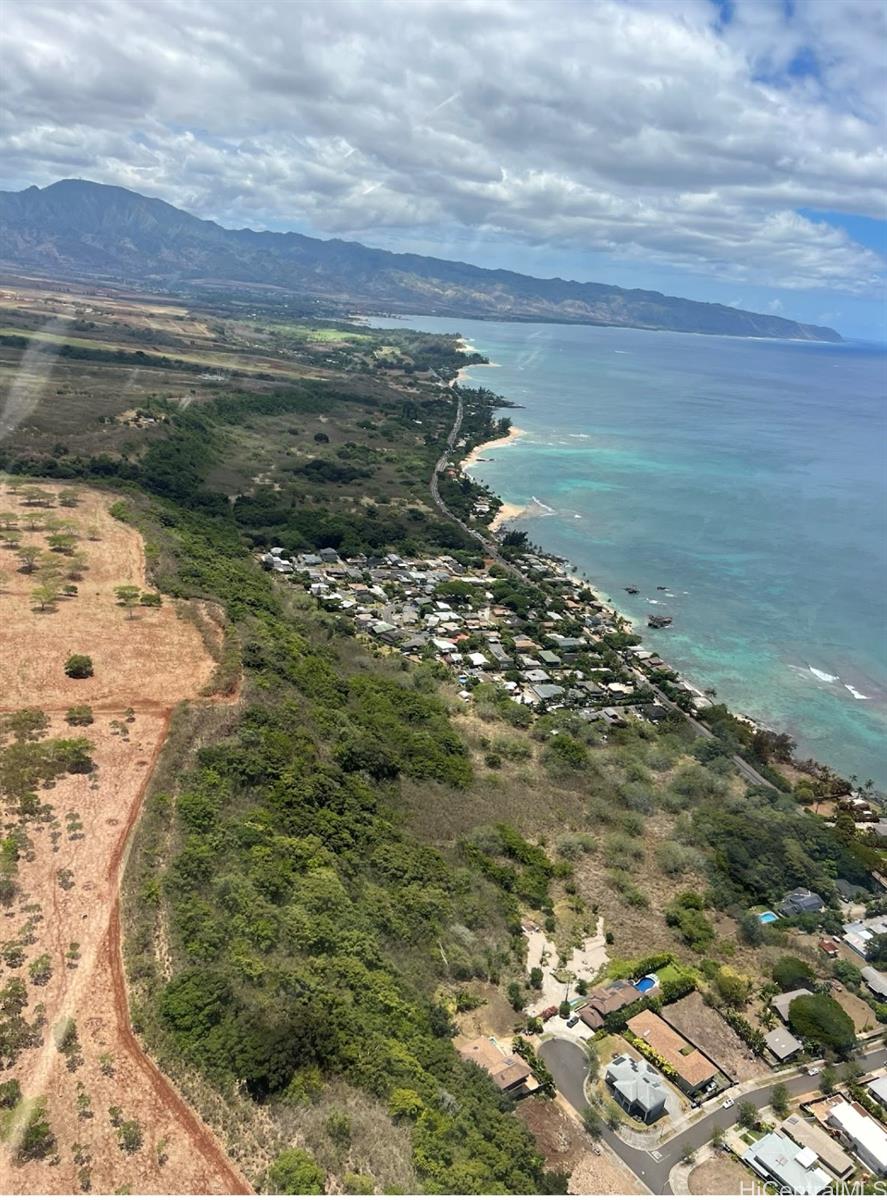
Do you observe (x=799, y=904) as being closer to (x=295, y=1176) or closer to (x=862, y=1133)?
(x=862, y=1133)

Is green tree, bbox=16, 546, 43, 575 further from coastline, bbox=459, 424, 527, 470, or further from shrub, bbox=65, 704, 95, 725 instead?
coastline, bbox=459, 424, 527, 470

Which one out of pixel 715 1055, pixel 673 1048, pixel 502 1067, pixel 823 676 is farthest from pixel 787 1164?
pixel 823 676

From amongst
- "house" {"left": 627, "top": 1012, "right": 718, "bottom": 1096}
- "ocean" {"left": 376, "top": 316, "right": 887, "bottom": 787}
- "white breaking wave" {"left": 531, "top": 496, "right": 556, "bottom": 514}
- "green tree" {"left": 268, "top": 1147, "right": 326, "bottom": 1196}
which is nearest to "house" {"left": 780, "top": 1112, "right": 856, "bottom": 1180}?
"house" {"left": 627, "top": 1012, "right": 718, "bottom": 1096}

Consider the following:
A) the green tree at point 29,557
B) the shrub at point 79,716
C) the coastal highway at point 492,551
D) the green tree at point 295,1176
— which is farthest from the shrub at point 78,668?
the coastal highway at point 492,551

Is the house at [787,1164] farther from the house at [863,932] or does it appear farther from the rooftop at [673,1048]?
the house at [863,932]

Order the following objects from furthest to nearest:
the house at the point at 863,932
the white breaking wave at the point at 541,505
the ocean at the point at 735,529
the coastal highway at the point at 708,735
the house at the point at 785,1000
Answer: the white breaking wave at the point at 541,505
the ocean at the point at 735,529
the coastal highway at the point at 708,735
the house at the point at 863,932
the house at the point at 785,1000

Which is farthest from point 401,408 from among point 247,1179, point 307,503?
point 247,1179

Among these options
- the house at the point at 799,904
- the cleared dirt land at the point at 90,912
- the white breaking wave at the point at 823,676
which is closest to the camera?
the cleared dirt land at the point at 90,912
